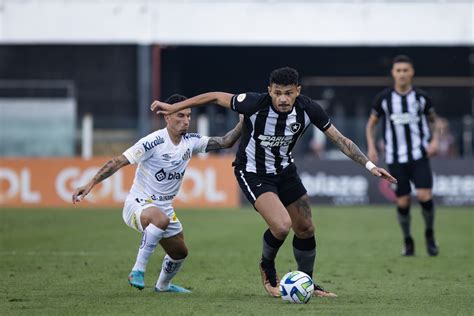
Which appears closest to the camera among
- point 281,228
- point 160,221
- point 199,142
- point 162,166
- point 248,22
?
point 281,228

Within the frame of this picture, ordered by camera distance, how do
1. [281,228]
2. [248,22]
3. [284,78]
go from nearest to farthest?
[284,78] → [281,228] → [248,22]

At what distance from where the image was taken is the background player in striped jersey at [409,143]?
47.3ft

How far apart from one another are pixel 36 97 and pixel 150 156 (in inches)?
954

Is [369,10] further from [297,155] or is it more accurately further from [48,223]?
[48,223]

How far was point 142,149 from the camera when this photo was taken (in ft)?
33.9

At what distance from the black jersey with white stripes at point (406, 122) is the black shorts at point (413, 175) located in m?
0.08

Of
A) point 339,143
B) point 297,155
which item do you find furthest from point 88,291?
point 297,155

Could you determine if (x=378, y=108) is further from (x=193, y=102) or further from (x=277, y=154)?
(x=193, y=102)

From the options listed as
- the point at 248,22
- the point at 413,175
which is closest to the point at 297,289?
the point at 413,175

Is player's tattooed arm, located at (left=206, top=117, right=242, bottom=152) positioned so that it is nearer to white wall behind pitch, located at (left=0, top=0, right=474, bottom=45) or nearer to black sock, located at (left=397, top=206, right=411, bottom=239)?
black sock, located at (left=397, top=206, right=411, bottom=239)

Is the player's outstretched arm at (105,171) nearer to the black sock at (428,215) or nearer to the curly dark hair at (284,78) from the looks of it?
the curly dark hair at (284,78)

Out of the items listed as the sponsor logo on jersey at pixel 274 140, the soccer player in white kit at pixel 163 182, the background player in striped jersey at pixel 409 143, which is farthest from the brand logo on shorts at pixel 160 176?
the background player in striped jersey at pixel 409 143

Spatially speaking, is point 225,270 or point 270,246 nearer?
point 270,246

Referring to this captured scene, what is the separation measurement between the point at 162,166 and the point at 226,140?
2.32 feet
